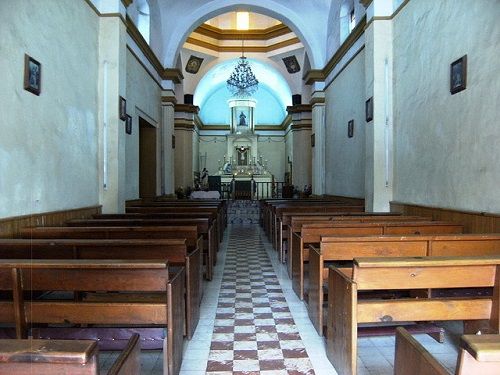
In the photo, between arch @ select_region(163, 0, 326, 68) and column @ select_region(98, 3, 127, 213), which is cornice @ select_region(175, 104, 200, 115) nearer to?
arch @ select_region(163, 0, 326, 68)

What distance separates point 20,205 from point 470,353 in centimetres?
405

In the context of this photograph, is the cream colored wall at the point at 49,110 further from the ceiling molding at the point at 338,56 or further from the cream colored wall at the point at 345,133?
the cream colored wall at the point at 345,133

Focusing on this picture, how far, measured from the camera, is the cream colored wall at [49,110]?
3.75 metres

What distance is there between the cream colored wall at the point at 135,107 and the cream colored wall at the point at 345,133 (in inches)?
176

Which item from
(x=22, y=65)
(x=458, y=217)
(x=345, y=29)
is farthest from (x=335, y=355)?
(x=345, y=29)

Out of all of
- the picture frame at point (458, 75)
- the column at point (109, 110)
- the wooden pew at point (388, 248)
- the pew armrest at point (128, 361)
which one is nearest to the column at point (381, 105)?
the picture frame at point (458, 75)

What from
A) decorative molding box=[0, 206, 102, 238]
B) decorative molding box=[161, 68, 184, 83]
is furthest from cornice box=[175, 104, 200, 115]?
decorative molding box=[0, 206, 102, 238]

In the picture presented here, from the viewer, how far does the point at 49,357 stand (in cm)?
101

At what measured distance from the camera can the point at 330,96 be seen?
10.6 metres

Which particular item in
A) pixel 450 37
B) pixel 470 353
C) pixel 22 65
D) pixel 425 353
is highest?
pixel 450 37

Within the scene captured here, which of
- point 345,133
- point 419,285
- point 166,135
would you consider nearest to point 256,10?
point 166,135

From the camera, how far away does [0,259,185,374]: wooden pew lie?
2.10 m

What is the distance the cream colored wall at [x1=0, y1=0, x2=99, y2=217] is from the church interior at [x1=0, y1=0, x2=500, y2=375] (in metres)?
0.03

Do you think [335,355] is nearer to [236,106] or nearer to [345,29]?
[345,29]
